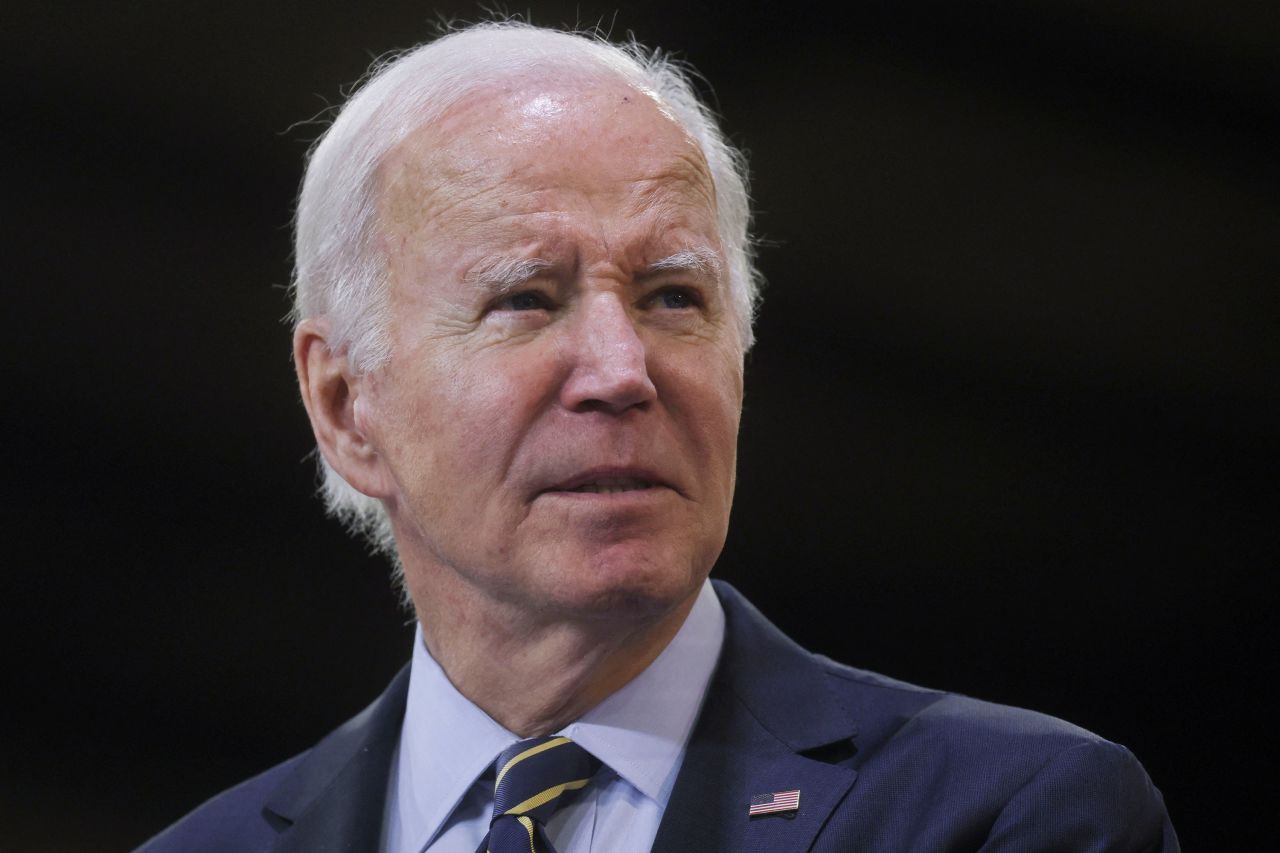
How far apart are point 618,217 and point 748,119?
36.9 inches

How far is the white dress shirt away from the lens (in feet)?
7.06

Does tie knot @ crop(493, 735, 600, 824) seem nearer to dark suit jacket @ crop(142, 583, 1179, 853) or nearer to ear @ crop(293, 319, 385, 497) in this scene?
dark suit jacket @ crop(142, 583, 1179, 853)

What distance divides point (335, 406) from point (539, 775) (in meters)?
0.72

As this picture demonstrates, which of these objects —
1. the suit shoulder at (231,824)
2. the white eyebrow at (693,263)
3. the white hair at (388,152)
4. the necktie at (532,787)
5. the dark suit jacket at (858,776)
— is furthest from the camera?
the suit shoulder at (231,824)

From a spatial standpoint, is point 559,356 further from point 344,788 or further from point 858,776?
point 344,788

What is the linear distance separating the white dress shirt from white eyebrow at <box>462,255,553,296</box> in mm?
602

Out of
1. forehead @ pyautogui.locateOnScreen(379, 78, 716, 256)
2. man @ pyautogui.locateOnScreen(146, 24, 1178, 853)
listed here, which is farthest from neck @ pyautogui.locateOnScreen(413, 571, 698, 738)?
forehead @ pyautogui.locateOnScreen(379, 78, 716, 256)

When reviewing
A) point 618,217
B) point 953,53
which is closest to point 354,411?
point 618,217

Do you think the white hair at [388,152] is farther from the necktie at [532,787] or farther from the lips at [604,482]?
the necktie at [532,787]

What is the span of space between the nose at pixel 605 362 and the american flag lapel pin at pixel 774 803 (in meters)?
0.59

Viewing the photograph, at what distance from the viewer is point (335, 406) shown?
245cm

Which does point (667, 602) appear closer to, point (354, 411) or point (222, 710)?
point (354, 411)

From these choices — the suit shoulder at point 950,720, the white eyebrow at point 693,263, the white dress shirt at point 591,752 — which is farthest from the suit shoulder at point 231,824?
the white eyebrow at point 693,263

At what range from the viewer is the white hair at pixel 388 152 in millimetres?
2312
